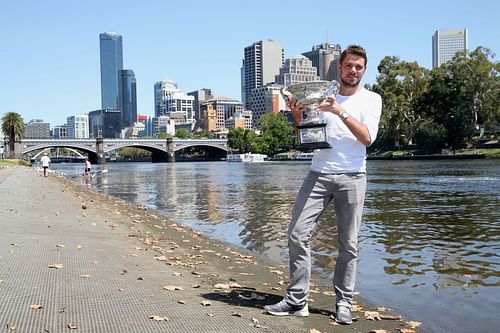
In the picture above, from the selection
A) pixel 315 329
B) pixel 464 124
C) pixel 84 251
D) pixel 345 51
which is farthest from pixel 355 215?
pixel 464 124

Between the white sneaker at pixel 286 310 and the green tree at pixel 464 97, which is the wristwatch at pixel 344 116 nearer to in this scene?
the white sneaker at pixel 286 310

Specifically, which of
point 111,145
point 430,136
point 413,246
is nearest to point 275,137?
point 111,145

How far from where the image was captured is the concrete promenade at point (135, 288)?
4.70 meters

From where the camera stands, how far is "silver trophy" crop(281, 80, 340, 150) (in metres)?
4.84

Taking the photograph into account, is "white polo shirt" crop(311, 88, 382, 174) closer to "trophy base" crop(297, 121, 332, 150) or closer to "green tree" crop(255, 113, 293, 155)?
"trophy base" crop(297, 121, 332, 150)

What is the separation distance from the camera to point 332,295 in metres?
6.66

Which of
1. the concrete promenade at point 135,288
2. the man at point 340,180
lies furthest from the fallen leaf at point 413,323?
the man at point 340,180

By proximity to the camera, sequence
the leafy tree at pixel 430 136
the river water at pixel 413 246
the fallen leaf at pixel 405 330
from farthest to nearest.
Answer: the leafy tree at pixel 430 136
the river water at pixel 413 246
the fallen leaf at pixel 405 330

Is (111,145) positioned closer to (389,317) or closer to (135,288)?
(135,288)

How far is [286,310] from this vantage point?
Result: 16.9 feet

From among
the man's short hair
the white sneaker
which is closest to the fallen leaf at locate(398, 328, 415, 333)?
the white sneaker

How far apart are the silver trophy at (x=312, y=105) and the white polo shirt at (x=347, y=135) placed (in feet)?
0.34

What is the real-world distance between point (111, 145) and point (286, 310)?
145m

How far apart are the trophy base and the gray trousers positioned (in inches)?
12.4
